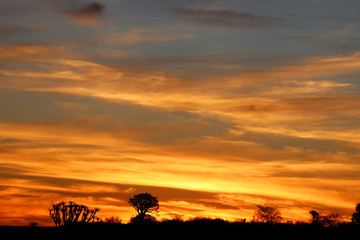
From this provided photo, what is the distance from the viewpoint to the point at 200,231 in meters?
31.8

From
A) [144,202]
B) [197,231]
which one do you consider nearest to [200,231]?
[197,231]

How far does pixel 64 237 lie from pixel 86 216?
17999 mm

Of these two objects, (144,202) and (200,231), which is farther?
(144,202)

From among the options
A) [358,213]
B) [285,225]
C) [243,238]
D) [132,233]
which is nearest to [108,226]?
[132,233]

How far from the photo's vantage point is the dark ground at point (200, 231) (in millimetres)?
30969

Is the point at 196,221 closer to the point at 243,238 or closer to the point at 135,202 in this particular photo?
the point at 243,238

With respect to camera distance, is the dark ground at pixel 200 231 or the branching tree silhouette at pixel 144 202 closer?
the dark ground at pixel 200 231

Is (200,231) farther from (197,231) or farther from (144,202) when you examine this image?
(144,202)

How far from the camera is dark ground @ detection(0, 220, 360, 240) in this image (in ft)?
102

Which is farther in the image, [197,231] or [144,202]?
[144,202]

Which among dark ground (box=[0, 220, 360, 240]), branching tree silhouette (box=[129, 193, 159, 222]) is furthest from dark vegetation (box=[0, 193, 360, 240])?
branching tree silhouette (box=[129, 193, 159, 222])

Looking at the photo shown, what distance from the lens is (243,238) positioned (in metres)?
30.6

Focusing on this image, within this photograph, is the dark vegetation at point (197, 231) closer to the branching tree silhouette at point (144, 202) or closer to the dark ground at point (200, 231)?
the dark ground at point (200, 231)

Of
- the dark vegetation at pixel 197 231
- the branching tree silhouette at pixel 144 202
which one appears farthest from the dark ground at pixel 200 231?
the branching tree silhouette at pixel 144 202
